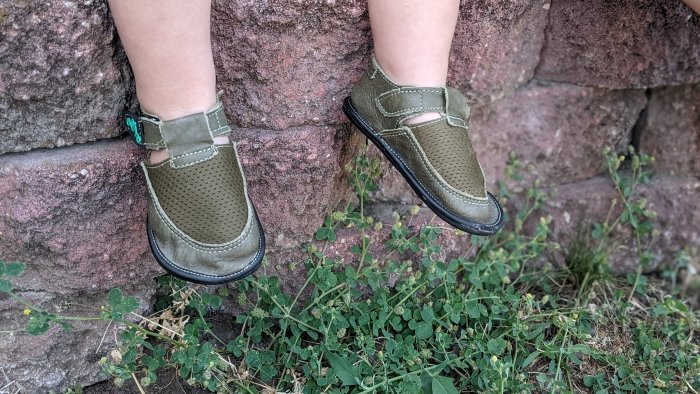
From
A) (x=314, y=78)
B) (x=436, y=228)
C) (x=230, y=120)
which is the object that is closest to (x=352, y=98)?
(x=314, y=78)

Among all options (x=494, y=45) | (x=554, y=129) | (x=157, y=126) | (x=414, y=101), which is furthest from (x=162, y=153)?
(x=554, y=129)

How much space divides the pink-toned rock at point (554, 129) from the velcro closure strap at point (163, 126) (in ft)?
2.09

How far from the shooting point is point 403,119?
4.84 ft

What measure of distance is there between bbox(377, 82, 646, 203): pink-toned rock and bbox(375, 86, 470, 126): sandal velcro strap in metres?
0.43

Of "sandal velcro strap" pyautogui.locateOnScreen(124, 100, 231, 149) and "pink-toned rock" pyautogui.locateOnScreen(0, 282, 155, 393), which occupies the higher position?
"sandal velcro strap" pyautogui.locateOnScreen(124, 100, 231, 149)

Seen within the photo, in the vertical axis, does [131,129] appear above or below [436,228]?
above

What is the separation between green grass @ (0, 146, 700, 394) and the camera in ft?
4.98

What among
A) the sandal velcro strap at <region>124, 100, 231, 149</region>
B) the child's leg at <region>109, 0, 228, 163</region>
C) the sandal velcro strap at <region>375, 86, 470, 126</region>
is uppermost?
the child's leg at <region>109, 0, 228, 163</region>

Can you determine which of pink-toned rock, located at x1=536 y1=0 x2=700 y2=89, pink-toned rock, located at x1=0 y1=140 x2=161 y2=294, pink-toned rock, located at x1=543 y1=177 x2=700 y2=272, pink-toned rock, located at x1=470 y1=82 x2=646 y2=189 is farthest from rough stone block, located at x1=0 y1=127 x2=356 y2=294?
pink-toned rock, located at x1=543 y1=177 x2=700 y2=272

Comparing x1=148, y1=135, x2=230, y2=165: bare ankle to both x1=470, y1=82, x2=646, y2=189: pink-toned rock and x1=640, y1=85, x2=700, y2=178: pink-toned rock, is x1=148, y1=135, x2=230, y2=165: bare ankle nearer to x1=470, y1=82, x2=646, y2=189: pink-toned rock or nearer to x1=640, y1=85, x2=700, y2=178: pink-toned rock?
x1=470, y1=82, x2=646, y2=189: pink-toned rock

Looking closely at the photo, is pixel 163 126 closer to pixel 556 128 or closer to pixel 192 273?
pixel 192 273

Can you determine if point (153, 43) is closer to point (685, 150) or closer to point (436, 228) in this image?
point (436, 228)

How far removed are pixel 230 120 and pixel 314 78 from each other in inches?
8.3

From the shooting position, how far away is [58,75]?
139cm
